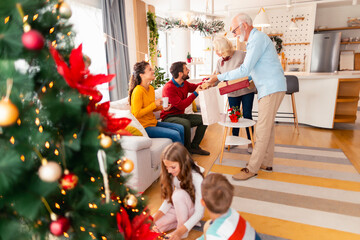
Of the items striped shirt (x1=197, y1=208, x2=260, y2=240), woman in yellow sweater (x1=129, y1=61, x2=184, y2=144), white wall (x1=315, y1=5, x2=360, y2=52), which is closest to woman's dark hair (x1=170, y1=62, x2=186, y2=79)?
woman in yellow sweater (x1=129, y1=61, x2=184, y2=144)

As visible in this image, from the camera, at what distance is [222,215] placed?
114 centimetres

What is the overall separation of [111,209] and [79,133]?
29 centimetres

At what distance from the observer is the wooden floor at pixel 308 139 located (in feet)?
9.98

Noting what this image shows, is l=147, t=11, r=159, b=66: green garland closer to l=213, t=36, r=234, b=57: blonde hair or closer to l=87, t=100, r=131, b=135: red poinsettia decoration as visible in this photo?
l=213, t=36, r=234, b=57: blonde hair

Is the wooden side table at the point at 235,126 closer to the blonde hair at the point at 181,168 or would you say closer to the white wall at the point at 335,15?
the blonde hair at the point at 181,168

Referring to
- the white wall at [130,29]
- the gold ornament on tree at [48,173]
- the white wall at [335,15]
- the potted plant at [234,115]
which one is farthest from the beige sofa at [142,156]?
the white wall at [335,15]

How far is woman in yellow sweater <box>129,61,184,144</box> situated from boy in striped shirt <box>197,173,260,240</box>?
150 centimetres

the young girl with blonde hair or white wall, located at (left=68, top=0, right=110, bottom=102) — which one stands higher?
white wall, located at (left=68, top=0, right=110, bottom=102)

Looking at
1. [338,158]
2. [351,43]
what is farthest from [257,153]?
[351,43]

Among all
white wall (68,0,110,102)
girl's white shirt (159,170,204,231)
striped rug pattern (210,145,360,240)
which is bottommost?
striped rug pattern (210,145,360,240)

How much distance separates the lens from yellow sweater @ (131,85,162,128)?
8.53ft

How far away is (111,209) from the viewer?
0.81m

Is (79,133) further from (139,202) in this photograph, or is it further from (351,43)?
(351,43)

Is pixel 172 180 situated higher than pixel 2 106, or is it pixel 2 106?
pixel 2 106
